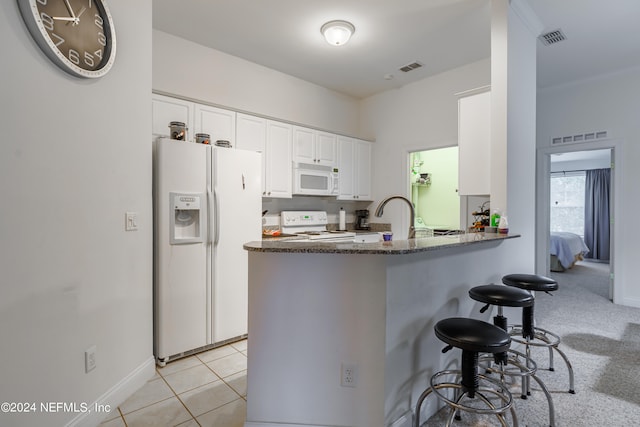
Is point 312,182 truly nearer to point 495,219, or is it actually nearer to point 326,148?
point 326,148

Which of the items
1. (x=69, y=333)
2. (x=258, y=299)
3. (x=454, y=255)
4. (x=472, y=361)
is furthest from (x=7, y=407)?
(x=454, y=255)

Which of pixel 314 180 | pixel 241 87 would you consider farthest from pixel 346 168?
pixel 241 87

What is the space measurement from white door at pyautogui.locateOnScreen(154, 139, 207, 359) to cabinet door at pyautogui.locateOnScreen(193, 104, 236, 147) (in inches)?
26.1

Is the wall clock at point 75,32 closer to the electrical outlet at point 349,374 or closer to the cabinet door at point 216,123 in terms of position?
the cabinet door at point 216,123

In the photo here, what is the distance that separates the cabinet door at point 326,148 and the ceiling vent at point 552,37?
8.46 ft

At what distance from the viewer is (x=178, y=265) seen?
2.60m

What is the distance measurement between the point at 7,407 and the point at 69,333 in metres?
0.37

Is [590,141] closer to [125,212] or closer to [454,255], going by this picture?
[454,255]

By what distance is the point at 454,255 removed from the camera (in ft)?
6.72

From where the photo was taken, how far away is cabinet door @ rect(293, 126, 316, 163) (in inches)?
161

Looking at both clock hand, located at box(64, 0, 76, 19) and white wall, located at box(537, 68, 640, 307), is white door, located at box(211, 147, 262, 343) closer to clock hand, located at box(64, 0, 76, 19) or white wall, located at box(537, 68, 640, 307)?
clock hand, located at box(64, 0, 76, 19)

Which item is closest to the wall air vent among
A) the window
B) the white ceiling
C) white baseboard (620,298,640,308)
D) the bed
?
the white ceiling

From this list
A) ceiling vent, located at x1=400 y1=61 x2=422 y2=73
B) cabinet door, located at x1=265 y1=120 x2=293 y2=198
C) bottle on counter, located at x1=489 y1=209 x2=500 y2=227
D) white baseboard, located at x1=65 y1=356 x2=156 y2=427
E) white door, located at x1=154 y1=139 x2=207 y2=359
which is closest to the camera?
white baseboard, located at x1=65 y1=356 x2=156 y2=427

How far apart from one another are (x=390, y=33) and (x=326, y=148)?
63.6 inches
